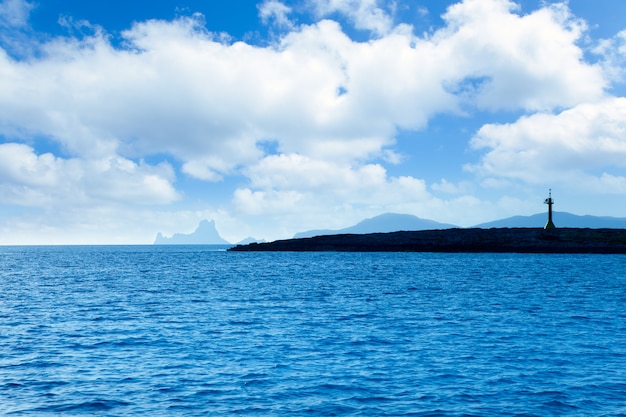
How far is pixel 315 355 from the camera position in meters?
25.1

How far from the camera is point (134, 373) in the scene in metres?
21.8

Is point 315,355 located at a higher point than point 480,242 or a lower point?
lower

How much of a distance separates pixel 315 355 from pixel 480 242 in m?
137

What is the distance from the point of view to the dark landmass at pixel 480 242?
142 m

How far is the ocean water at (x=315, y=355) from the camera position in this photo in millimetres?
17984

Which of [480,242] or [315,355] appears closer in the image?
[315,355]

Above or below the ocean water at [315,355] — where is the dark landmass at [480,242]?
above

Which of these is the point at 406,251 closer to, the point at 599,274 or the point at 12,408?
the point at 599,274

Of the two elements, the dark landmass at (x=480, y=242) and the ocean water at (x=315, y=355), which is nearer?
the ocean water at (x=315, y=355)

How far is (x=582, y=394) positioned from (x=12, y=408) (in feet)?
66.2

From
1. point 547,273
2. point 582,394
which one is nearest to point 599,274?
point 547,273

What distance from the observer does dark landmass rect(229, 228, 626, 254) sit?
465ft

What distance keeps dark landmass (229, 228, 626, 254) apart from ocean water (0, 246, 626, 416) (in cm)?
10076

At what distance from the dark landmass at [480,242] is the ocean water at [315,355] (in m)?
101
